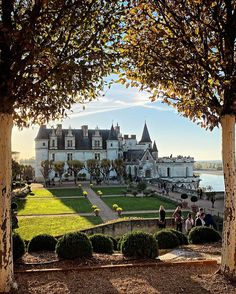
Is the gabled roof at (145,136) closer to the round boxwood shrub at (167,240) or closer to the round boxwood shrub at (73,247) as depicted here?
the round boxwood shrub at (167,240)

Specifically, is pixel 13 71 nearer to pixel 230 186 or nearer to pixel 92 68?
pixel 92 68

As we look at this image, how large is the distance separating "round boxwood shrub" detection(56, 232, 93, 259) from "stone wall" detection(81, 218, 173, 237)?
27.0 ft

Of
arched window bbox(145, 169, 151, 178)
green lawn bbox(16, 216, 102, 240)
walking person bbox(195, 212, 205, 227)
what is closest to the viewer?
walking person bbox(195, 212, 205, 227)

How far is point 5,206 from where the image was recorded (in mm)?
6316

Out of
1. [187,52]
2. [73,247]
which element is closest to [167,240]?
[73,247]

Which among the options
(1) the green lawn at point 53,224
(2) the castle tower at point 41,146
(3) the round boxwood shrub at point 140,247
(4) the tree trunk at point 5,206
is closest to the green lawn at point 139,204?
(1) the green lawn at point 53,224

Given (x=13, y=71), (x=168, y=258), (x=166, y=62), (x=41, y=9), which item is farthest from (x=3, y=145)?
(x=168, y=258)

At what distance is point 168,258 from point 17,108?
5314 mm

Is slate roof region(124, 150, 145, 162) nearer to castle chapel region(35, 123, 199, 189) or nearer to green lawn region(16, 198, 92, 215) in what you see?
castle chapel region(35, 123, 199, 189)

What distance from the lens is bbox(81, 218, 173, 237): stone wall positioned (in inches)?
671

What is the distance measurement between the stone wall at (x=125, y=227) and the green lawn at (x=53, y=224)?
2446mm

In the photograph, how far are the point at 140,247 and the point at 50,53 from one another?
486cm

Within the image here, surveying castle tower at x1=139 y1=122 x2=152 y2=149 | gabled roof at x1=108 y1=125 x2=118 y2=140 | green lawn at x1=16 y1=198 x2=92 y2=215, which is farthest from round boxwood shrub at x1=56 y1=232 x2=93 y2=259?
castle tower at x1=139 y1=122 x2=152 y2=149

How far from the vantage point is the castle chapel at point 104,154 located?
63.7 meters
